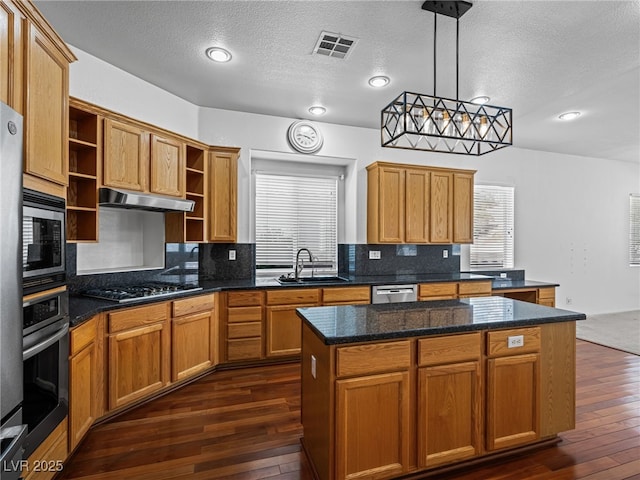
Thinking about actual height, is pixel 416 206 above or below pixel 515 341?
above

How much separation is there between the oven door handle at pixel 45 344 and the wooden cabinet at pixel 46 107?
81 centimetres

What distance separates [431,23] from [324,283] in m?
2.52

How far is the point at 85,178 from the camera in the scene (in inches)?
104

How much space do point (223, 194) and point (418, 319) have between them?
2.55m

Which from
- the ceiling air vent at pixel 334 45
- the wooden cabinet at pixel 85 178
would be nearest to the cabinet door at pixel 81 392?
the wooden cabinet at pixel 85 178

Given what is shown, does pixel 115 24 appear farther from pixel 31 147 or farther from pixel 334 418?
pixel 334 418

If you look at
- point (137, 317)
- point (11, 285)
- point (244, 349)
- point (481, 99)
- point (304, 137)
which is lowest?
point (244, 349)

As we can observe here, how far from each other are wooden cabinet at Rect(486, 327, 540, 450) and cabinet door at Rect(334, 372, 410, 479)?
22.4 inches

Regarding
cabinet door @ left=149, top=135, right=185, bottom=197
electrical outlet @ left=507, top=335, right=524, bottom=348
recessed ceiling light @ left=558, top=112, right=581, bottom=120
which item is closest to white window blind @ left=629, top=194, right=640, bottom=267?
recessed ceiling light @ left=558, top=112, right=581, bottom=120

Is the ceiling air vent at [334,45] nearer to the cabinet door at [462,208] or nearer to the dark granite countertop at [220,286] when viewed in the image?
the dark granite countertop at [220,286]

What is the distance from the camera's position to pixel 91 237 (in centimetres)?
267

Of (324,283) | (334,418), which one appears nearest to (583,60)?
(324,283)

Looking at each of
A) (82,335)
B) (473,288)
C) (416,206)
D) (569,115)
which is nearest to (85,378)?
(82,335)

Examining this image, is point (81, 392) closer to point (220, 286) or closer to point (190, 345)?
point (190, 345)
